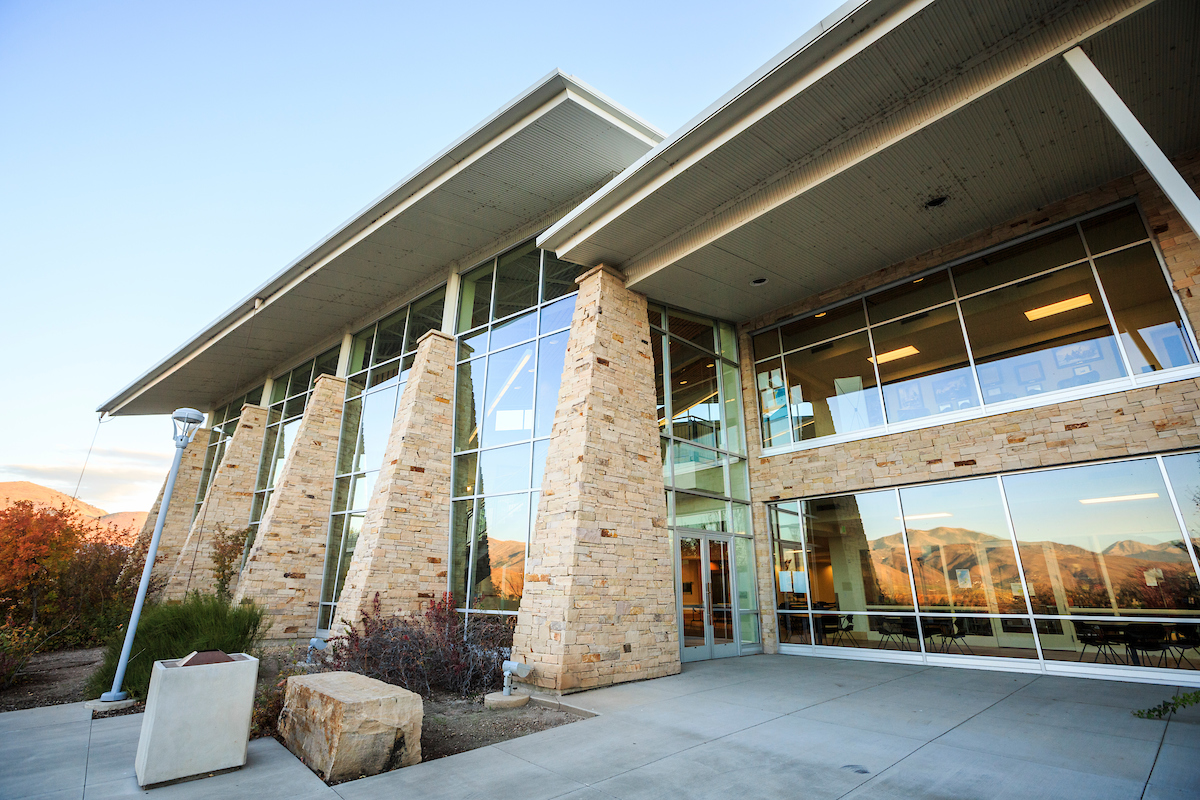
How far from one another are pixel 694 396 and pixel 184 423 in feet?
30.5

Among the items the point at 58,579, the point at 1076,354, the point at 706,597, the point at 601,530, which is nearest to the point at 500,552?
the point at 601,530

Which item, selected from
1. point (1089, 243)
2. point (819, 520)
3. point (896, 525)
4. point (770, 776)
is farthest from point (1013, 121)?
point (770, 776)

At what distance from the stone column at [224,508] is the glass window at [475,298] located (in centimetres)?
1122

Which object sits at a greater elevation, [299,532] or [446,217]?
[446,217]

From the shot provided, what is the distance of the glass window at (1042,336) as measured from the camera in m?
8.38

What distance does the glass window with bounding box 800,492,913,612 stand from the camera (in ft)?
32.0

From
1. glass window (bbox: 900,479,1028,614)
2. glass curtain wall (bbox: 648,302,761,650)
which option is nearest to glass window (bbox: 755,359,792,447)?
glass curtain wall (bbox: 648,302,761,650)

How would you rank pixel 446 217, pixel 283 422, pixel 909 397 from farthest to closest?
pixel 283 422 < pixel 446 217 < pixel 909 397

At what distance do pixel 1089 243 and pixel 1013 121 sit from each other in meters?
3.29

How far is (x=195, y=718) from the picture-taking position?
4316mm

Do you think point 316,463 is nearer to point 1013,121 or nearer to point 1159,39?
point 1013,121

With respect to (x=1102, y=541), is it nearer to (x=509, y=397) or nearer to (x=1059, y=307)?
(x=1059, y=307)

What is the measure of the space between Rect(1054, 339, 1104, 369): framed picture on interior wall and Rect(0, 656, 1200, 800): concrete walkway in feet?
15.5

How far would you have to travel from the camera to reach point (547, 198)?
1153cm
